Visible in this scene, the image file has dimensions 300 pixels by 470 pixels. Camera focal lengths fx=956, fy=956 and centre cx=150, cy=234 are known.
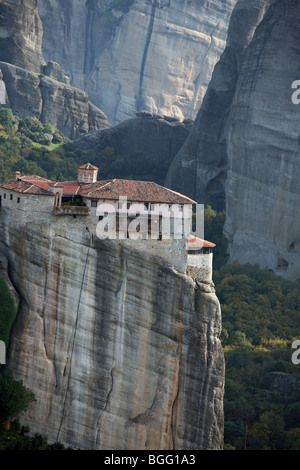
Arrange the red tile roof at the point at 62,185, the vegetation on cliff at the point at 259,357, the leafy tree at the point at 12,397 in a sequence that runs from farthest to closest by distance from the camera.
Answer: the vegetation on cliff at the point at 259,357
the red tile roof at the point at 62,185
the leafy tree at the point at 12,397

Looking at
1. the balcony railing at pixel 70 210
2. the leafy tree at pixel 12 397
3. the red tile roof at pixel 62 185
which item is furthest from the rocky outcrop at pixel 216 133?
the leafy tree at pixel 12 397

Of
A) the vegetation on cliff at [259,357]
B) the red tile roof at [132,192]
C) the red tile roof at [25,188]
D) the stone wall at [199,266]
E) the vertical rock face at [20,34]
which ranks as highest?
the vertical rock face at [20,34]

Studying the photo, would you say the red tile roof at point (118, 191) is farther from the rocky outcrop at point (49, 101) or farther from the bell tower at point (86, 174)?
the rocky outcrop at point (49, 101)

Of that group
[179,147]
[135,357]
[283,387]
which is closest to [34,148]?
[179,147]

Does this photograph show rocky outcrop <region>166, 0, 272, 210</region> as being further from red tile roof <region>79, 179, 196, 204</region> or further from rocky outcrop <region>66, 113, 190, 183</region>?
red tile roof <region>79, 179, 196, 204</region>

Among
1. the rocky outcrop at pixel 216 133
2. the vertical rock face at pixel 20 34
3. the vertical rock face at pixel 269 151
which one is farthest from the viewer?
the vertical rock face at pixel 20 34
